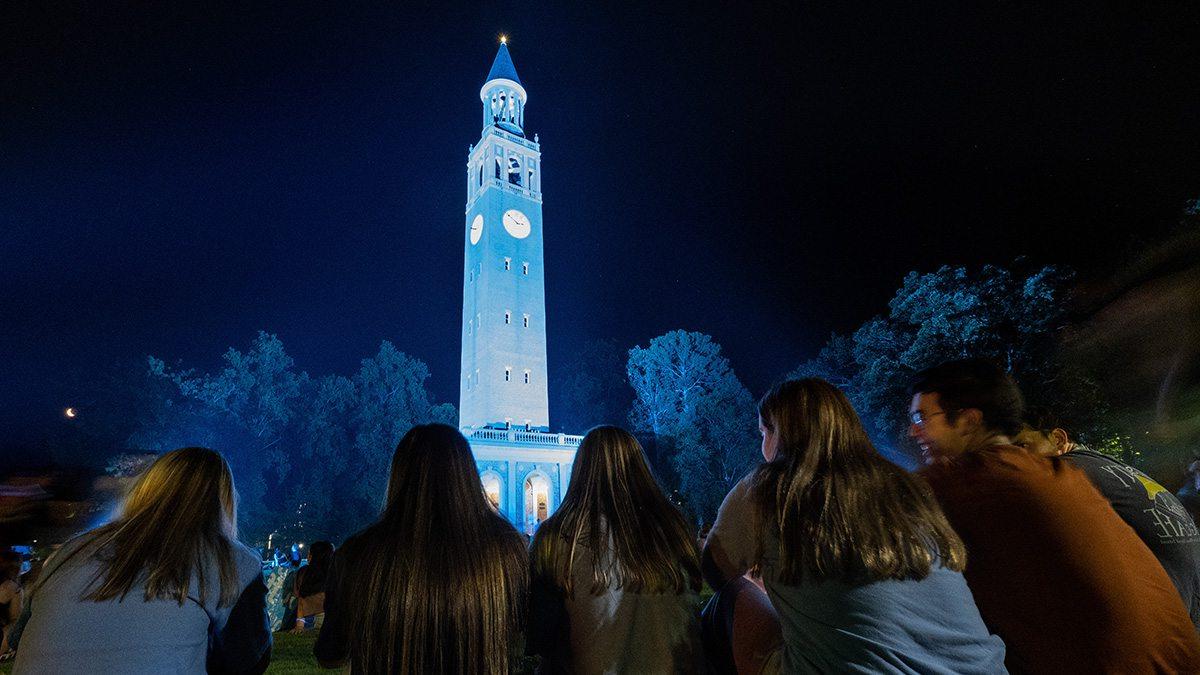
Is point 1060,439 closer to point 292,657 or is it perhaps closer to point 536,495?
→ point 292,657

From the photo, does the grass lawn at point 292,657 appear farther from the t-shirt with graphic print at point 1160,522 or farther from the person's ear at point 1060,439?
the t-shirt with graphic print at point 1160,522

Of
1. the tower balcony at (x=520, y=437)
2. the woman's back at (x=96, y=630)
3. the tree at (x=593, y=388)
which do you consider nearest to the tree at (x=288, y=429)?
the tower balcony at (x=520, y=437)

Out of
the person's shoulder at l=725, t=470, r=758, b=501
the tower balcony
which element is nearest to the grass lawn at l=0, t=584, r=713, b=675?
the person's shoulder at l=725, t=470, r=758, b=501

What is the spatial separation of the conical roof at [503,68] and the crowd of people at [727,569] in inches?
1977

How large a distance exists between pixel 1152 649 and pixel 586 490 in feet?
7.56

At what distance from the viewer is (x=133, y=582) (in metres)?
2.69

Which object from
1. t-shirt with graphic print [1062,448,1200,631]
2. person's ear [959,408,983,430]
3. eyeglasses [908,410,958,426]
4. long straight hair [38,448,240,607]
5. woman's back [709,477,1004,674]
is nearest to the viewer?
woman's back [709,477,1004,674]

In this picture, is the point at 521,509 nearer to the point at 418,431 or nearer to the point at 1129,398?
the point at 1129,398

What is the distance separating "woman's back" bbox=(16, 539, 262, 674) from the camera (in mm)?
2596

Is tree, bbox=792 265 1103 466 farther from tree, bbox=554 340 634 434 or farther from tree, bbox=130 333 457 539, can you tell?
tree, bbox=554 340 634 434

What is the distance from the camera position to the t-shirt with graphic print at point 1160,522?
9.82 ft

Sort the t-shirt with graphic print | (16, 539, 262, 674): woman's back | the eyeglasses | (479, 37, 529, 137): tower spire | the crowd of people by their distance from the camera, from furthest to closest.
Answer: (479, 37, 529, 137): tower spire → the eyeglasses → the t-shirt with graphic print → (16, 539, 262, 674): woman's back → the crowd of people

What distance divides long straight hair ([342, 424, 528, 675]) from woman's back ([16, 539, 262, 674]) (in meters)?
0.77

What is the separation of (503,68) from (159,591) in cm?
5180
